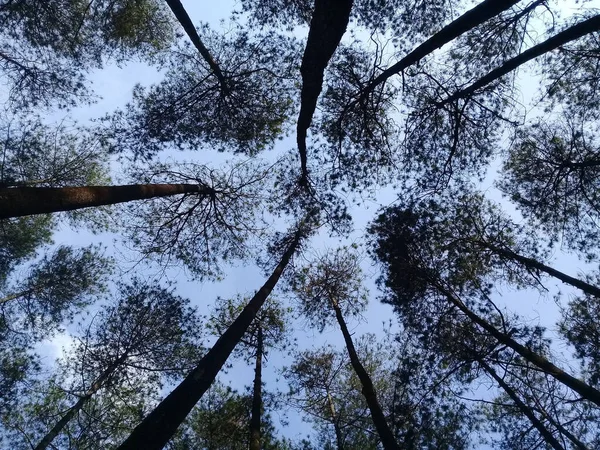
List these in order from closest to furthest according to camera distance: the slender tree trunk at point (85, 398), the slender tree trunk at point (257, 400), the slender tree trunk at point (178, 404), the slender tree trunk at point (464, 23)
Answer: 1. the slender tree trunk at point (178, 404)
2. the slender tree trunk at point (464, 23)
3. the slender tree trunk at point (257, 400)
4. the slender tree trunk at point (85, 398)

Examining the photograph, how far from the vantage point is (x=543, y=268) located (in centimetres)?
839

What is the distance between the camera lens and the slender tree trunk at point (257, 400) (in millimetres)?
8077

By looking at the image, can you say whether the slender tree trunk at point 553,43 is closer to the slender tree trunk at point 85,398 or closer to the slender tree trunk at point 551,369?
the slender tree trunk at point 551,369

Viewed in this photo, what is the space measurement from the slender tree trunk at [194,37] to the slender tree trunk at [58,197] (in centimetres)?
409

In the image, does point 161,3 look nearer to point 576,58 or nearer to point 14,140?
point 14,140

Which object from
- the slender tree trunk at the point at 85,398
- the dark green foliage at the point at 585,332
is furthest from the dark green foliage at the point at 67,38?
the dark green foliage at the point at 585,332

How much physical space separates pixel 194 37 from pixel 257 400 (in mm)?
9323

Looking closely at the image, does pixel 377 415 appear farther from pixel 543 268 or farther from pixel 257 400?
pixel 543 268

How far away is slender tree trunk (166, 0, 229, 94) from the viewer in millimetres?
8320

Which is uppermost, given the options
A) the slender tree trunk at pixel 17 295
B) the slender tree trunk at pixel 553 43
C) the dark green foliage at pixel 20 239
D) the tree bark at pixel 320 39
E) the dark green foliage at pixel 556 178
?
the dark green foliage at pixel 556 178

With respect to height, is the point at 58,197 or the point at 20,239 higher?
the point at 20,239

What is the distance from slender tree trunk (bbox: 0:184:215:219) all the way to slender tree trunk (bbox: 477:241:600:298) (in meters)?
8.25

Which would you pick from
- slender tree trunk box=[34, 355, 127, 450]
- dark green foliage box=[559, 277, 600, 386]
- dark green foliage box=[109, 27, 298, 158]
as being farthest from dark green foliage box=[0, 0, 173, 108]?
dark green foliage box=[559, 277, 600, 386]

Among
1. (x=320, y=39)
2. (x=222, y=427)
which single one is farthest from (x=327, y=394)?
(x=320, y=39)
